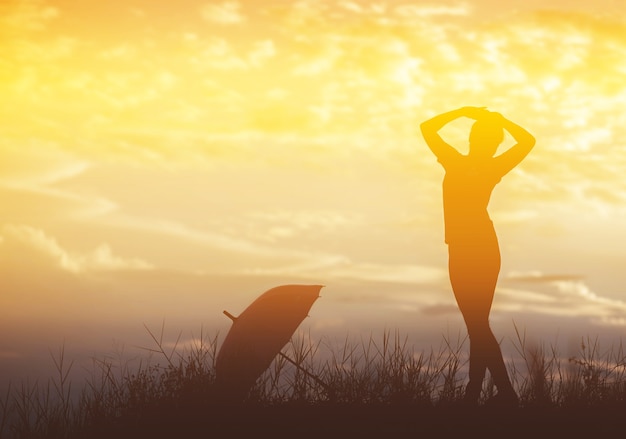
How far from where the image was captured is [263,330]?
26.4 ft

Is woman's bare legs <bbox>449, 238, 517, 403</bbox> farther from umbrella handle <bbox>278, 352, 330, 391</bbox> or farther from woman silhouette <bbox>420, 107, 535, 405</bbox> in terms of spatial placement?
umbrella handle <bbox>278, 352, 330, 391</bbox>

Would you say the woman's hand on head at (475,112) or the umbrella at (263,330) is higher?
the woman's hand on head at (475,112)

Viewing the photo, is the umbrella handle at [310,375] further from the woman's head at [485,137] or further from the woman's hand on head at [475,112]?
the woman's hand on head at [475,112]

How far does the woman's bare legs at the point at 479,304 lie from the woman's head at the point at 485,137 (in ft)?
3.24

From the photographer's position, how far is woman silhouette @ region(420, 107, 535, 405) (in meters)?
8.92

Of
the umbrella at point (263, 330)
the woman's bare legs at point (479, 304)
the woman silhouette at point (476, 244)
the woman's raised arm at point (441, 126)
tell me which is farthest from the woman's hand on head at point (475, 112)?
the umbrella at point (263, 330)

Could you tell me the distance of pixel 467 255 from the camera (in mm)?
8922

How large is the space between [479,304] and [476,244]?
2.16 feet

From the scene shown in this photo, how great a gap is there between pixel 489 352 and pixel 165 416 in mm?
3599

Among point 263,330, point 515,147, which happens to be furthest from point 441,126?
point 263,330

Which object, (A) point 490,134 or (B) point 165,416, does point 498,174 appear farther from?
(B) point 165,416

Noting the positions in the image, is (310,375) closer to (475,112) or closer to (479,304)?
(479,304)

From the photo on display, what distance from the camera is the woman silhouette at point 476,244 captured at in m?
8.92

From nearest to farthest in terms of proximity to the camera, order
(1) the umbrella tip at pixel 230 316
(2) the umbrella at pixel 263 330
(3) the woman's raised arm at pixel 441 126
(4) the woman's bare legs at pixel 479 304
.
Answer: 1. (2) the umbrella at pixel 263 330
2. (1) the umbrella tip at pixel 230 316
3. (4) the woman's bare legs at pixel 479 304
4. (3) the woman's raised arm at pixel 441 126
